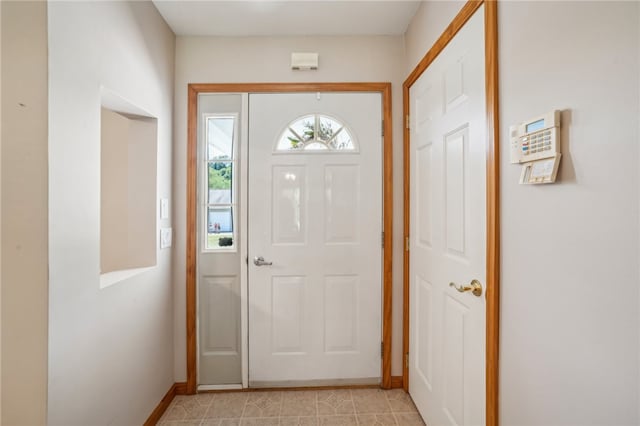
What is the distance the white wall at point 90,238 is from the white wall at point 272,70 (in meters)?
0.27

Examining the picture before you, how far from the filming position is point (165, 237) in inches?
80.1

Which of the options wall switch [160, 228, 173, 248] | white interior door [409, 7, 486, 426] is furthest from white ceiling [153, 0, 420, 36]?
wall switch [160, 228, 173, 248]

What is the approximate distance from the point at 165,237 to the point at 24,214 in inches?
38.0

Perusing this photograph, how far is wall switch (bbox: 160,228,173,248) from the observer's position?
78.3 inches

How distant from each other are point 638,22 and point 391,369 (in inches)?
85.0

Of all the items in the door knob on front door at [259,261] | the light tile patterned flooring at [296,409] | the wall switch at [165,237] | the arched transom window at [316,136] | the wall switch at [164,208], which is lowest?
the light tile patterned flooring at [296,409]

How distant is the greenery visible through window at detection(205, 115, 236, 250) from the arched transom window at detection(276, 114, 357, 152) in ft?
1.23

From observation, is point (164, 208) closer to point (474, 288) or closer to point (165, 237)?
point (165, 237)

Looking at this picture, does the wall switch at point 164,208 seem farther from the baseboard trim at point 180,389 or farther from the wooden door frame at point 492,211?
the wooden door frame at point 492,211

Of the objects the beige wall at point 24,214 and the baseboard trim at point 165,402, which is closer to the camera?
the beige wall at point 24,214

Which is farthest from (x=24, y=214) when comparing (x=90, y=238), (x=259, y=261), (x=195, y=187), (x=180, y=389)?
(x=180, y=389)

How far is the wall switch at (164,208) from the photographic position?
1997mm

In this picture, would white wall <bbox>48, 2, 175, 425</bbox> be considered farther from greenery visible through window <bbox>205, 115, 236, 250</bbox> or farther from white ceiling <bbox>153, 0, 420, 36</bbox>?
greenery visible through window <bbox>205, 115, 236, 250</bbox>

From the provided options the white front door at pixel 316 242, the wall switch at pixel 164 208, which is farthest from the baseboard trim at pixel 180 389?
the wall switch at pixel 164 208
